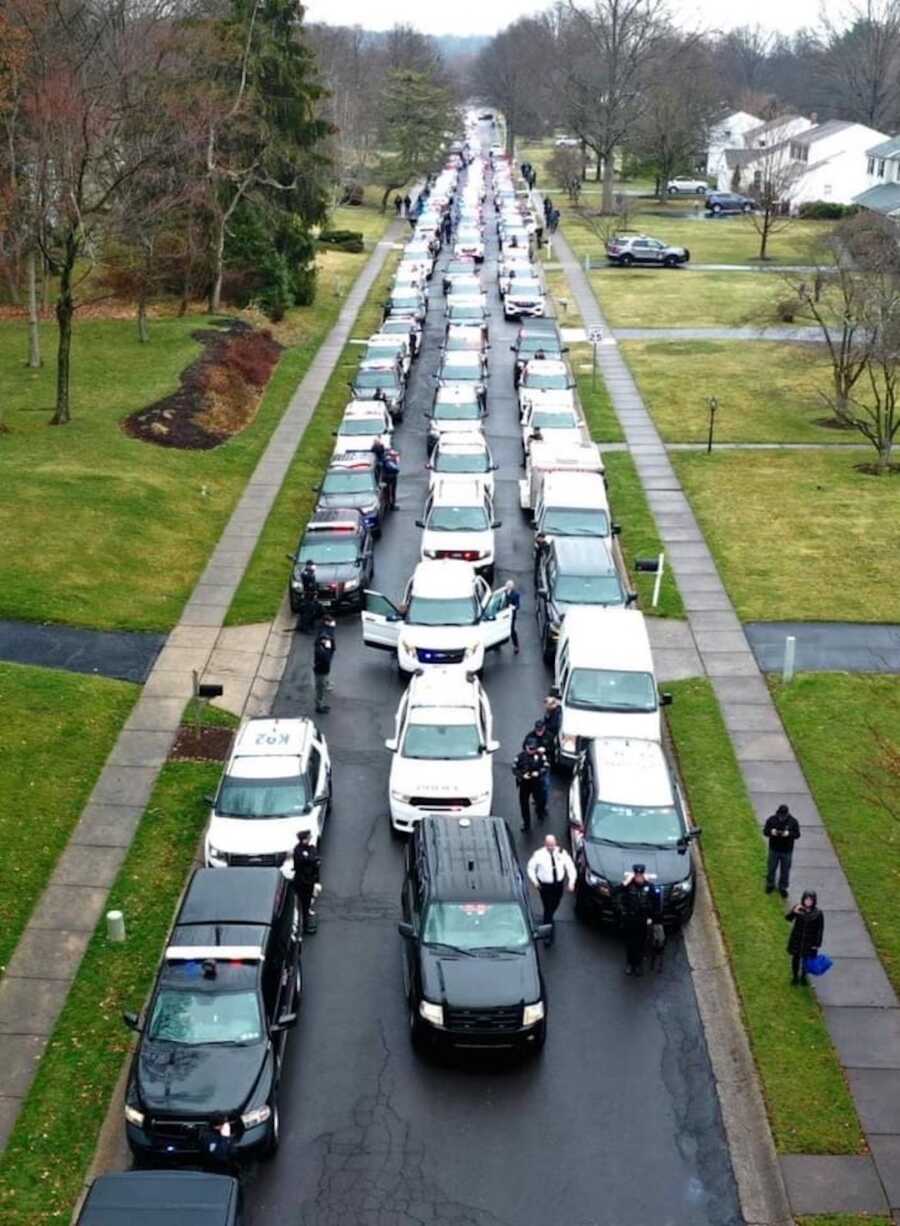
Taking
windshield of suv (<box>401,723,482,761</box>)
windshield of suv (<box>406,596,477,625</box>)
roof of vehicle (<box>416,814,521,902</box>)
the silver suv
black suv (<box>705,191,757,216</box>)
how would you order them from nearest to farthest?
roof of vehicle (<box>416,814,521,902</box>)
windshield of suv (<box>401,723,482,761</box>)
windshield of suv (<box>406,596,477,625</box>)
the silver suv
black suv (<box>705,191,757,216</box>)

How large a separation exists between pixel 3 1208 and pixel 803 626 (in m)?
18.4

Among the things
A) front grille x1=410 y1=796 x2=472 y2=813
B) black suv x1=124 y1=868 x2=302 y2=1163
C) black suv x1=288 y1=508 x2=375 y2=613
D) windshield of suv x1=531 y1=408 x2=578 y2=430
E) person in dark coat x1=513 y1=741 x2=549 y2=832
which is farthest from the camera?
windshield of suv x1=531 y1=408 x2=578 y2=430

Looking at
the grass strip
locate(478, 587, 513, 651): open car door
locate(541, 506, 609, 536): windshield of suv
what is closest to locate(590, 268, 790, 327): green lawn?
the grass strip

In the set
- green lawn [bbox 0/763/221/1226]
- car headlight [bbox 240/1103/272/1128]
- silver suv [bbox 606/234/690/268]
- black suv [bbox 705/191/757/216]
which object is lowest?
green lawn [bbox 0/763/221/1226]

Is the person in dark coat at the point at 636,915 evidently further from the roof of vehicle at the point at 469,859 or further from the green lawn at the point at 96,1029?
the green lawn at the point at 96,1029

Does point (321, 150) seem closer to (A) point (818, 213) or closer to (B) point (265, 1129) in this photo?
(A) point (818, 213)

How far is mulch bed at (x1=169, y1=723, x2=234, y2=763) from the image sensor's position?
2077cm

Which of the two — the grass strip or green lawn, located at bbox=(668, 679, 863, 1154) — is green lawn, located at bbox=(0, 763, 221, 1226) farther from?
the grass strip

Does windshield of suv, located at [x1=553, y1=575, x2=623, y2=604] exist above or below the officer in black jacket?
above

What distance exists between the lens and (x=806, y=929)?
14914 mm

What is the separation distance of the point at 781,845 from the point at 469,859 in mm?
4141

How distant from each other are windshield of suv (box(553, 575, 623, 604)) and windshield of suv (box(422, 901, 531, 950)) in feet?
34.2

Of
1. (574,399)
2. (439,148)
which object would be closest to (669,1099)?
(574,399)

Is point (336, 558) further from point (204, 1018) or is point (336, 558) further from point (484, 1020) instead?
point (204, 1018)
